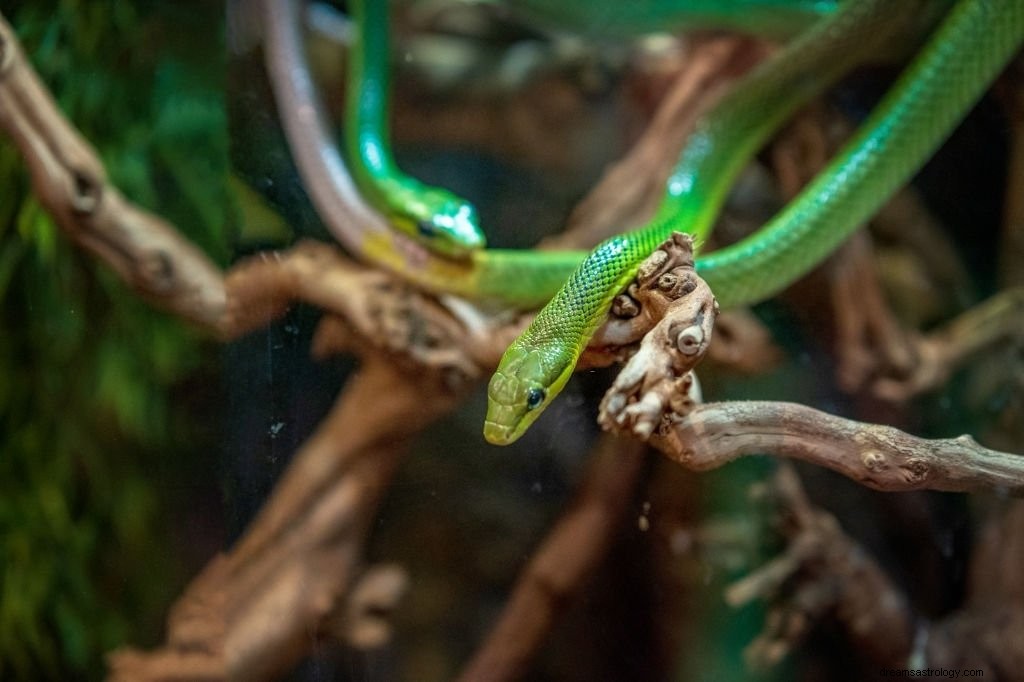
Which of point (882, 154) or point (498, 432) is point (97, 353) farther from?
point (882, 154)

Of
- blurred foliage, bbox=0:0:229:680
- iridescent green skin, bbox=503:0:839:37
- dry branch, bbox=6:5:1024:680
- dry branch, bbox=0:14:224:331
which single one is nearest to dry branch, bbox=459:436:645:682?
dry branch, bbox=6:5:1024:680

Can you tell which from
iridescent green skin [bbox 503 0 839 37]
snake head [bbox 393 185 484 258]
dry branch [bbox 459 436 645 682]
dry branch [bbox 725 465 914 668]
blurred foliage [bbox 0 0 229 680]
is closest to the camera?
dry branch [bbox 459 436 645 682]

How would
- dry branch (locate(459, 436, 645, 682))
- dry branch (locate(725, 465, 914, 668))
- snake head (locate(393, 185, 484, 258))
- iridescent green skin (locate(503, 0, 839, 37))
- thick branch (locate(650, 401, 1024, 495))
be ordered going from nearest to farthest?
thick branch (locate(650, 401, 1024, 495)) → dry branch (locate(459, 436, 645, 682)) → snake head (locate(393, 185, 484, 258)) → dry branch (locate(725, 465, 914, 668)) → iridescent green skin (locate(503, 0, 839, 37))

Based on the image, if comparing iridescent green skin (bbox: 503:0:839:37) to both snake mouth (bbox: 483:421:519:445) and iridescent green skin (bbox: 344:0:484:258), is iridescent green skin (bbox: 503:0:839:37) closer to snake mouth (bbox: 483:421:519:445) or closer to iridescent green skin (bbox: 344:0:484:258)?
iridescent green skin (bbox: 344:0:484:258)

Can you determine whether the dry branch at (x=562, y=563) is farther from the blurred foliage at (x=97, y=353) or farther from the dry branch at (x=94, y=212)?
the dry branch at (x=94, y=212)

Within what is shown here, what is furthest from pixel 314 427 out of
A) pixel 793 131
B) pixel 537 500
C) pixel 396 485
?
pixel 793 131
